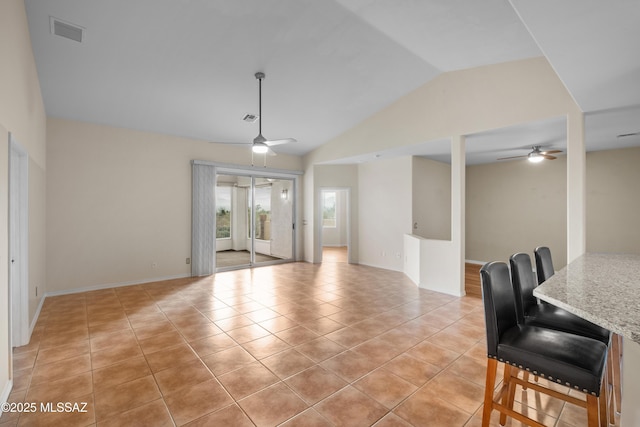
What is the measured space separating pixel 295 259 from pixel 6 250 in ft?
19.6

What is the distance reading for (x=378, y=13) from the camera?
10.9 feet

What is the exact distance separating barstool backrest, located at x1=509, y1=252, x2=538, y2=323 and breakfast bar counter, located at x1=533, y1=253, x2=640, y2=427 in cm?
27

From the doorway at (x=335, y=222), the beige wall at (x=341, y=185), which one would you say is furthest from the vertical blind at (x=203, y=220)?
the doorway at (x=335, y=222)

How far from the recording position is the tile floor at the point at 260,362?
2031 millimetres

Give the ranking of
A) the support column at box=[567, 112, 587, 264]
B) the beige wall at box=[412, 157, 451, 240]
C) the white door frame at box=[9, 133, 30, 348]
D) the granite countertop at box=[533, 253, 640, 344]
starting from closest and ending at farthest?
the granite countertop at box=[533, 253, 640, 344]
the white door frame at box=[9, 133, 30, 348]
the support column at box=[567, 112, 587, 264]
the beige wall at box=[412, 157, 451, 240]

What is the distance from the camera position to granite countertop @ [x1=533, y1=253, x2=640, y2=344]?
40.6 inches

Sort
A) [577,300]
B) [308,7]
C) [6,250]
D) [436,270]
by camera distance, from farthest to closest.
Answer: [436,270] → [308,7] → [6,250] → [577,300]

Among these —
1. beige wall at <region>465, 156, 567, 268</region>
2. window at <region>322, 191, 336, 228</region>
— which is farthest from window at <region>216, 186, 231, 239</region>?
beige wall at <region>465, 156, 567, 268</region>

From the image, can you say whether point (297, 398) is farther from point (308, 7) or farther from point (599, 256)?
point (308, 7)

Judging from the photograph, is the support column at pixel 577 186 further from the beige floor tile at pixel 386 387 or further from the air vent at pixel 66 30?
the air vent at pixel 66 30

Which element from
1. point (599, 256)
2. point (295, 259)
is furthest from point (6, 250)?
point (295, 259)

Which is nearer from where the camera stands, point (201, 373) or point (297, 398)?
point (297, 398)

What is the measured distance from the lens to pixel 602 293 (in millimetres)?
1402

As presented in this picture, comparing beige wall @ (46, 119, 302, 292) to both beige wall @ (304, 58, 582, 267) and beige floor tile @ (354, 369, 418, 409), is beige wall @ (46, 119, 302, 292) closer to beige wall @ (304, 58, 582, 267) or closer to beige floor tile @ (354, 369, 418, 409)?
beige wall @ (304, 58, 582, 267)
